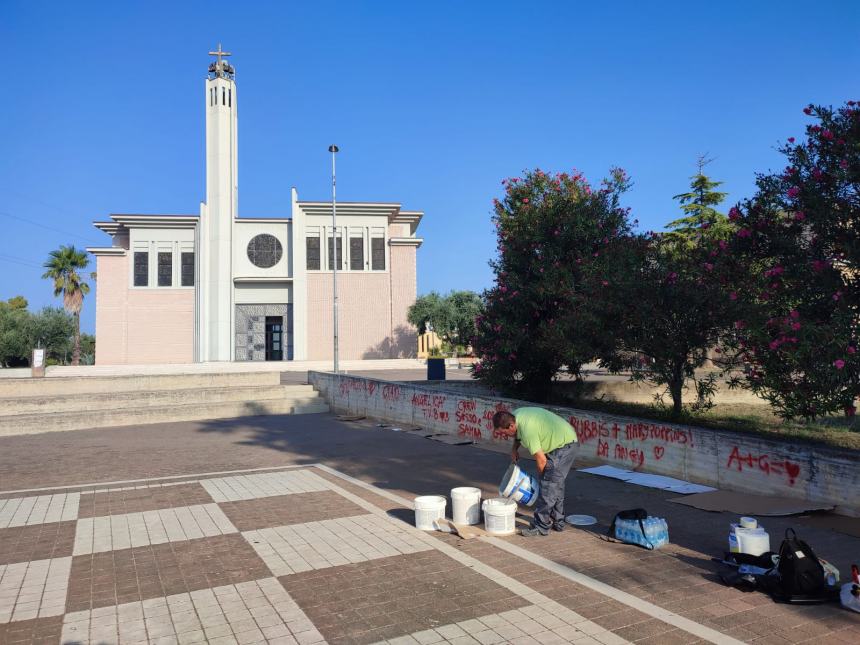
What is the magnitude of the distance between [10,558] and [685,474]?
8.00 m

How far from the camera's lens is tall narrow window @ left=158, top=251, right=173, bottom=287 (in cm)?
4516

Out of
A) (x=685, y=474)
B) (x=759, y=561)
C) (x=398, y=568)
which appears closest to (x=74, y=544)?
(x=398, y=568)

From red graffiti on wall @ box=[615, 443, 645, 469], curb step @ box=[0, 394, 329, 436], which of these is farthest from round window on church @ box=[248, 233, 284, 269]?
red graffiti on wall @ box=[615, 443, 645, 469]

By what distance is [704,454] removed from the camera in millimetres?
8133

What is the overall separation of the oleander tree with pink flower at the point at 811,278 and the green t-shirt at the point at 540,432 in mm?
2545

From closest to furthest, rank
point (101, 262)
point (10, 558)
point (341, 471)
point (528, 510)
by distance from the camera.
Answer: point (10, 558) < point (528, 510) < point (341, 471) < point (101, 262)

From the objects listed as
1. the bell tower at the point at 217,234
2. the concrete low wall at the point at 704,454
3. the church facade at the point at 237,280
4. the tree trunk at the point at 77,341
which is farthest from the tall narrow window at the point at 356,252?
the concrete low wall at the point at 704,454

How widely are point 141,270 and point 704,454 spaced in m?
45.0

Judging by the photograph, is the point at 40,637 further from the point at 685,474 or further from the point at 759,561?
the point at 685,474

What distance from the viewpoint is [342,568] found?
17.0 ft

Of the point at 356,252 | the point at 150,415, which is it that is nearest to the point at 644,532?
the point at 150,415

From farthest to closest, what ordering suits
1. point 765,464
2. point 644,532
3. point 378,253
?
1. point 378,253
2. point 765,464
3. point 644,532

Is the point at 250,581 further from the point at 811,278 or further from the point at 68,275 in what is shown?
the point at 68,275

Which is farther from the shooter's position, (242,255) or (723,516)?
(242,255)
